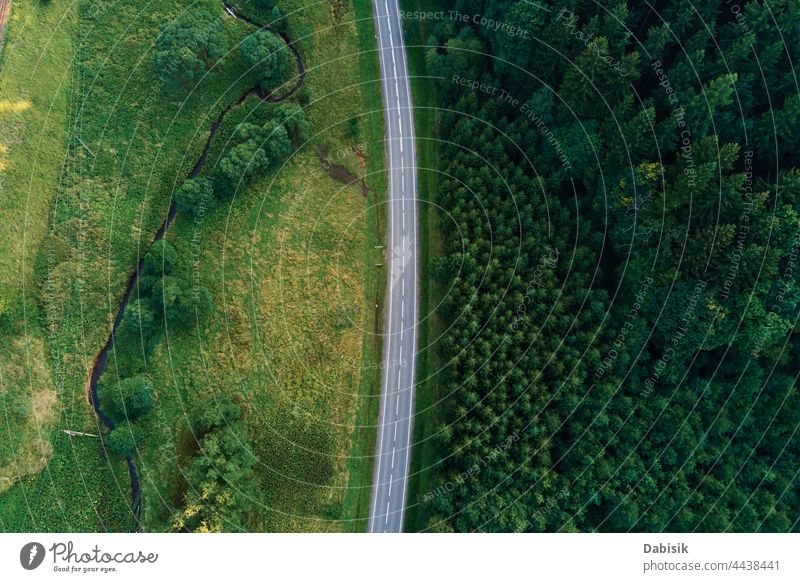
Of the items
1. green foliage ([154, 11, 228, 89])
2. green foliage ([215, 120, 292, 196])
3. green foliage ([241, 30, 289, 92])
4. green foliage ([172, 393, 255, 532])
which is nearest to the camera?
green foliage ([172, 393, 255, 532])

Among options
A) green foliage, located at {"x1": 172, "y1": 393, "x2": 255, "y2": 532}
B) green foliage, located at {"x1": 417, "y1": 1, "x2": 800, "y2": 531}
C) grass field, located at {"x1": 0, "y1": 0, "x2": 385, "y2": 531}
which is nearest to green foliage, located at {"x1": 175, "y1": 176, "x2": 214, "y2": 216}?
grass field, located at {"x1": 0, "y1": 0, "x2": 385, "y2": 531}

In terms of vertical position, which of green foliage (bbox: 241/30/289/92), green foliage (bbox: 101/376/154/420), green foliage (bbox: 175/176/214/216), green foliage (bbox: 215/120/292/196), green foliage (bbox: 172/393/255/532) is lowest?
green foliage (bbox: 172/393/255/532)

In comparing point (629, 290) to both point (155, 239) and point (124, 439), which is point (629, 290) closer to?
point (155, 239)

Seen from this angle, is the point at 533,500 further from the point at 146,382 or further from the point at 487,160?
the point at 146,382

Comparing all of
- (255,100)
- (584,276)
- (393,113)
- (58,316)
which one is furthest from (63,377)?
(584,276)

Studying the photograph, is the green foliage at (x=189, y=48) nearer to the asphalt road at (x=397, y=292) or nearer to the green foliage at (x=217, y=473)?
the asphalt road at (x=397, y=292)

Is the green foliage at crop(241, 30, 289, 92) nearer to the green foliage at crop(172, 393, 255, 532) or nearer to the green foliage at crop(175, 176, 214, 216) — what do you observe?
the green foliage at crop(175, 176, 214, 216)
